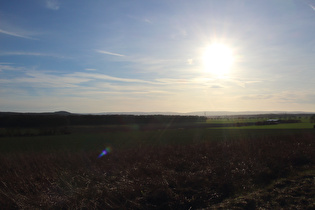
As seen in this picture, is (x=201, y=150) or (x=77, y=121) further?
(x=77, y=121)

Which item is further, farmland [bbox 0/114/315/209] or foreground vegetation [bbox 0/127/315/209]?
foreground vegetation [bbox 0/127/315/209]

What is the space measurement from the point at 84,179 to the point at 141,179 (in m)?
2.02

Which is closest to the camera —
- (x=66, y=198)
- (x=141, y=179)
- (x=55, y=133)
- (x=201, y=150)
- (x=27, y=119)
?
(x=66, y=198)

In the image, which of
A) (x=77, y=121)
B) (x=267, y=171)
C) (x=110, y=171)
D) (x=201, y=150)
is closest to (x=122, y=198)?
(x=110, y=171)

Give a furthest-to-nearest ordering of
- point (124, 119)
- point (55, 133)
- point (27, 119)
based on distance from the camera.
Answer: point (124, 119), point (27, 119), point (55, 133)

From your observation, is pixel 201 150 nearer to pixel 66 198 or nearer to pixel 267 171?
pixel 267 171

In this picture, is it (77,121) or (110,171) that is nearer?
(110,171)

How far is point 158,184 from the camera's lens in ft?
26.5

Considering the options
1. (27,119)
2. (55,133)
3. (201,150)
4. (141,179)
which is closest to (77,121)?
(27,119)

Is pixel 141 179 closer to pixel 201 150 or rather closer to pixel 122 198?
pixel 122 198

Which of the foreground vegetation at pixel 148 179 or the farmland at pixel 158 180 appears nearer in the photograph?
the farmland at pixel 158 180

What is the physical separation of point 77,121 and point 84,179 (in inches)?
2452

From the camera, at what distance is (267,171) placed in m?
9.89

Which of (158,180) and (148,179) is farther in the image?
(148,179)
